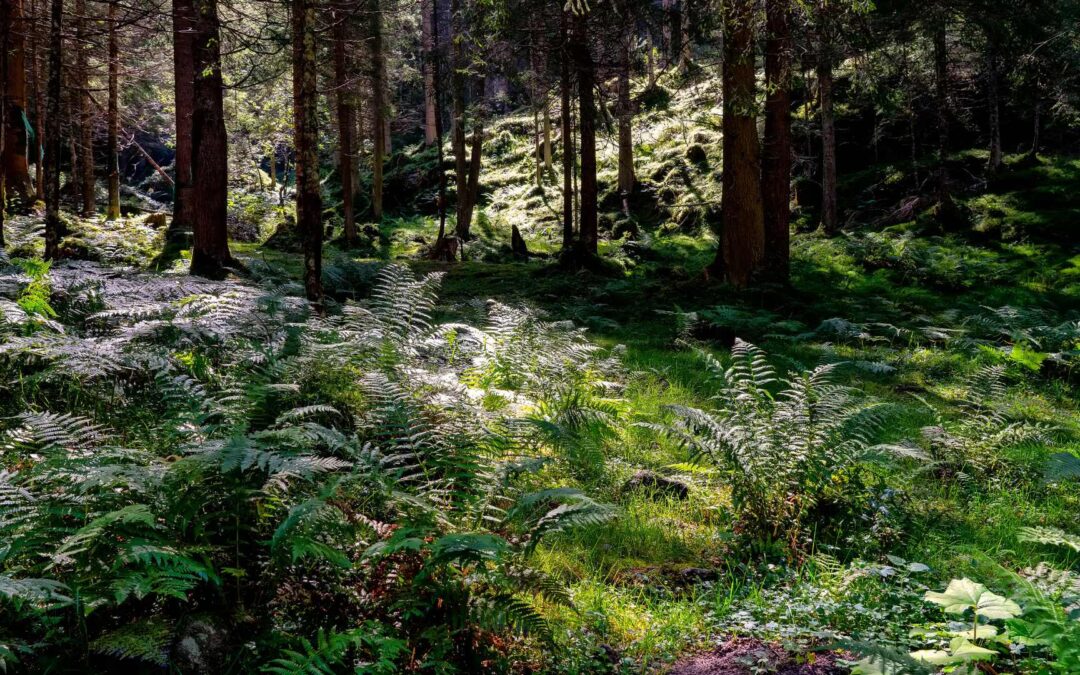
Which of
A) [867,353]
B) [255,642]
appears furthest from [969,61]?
[255,642]

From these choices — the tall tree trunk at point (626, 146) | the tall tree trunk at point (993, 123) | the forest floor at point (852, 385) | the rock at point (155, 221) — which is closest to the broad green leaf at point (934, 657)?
the forest floor at point (852, 385)

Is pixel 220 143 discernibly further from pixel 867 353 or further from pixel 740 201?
pixel 867 353

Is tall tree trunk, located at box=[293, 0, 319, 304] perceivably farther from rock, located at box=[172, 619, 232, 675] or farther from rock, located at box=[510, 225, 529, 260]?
rock, located at box=[510, 225, 529, 260]

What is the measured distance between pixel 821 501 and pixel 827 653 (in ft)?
4.41

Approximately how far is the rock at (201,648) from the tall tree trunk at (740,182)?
9457 mm

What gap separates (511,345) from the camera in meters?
5.92

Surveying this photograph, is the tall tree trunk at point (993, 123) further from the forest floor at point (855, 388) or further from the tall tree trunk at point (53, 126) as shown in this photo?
the tall tree trunk at point (53, 126)

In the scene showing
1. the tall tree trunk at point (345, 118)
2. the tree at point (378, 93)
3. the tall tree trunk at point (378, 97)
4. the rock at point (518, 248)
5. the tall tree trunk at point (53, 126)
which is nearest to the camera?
the tall tree trunk at point (53, 126)

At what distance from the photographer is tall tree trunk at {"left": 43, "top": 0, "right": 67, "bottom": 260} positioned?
8.67 metres

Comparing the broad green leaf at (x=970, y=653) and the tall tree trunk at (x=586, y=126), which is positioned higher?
the tall tree trunk at (x=586, y=126)

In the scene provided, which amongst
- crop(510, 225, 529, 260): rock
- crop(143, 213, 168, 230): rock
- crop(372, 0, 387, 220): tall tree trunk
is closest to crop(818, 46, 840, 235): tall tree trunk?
crop(510, 225, 529, 260): rock

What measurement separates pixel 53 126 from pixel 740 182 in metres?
10.3

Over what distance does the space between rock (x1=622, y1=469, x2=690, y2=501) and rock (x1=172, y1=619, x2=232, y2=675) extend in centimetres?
272

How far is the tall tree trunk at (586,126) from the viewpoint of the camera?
1309 centimetres
